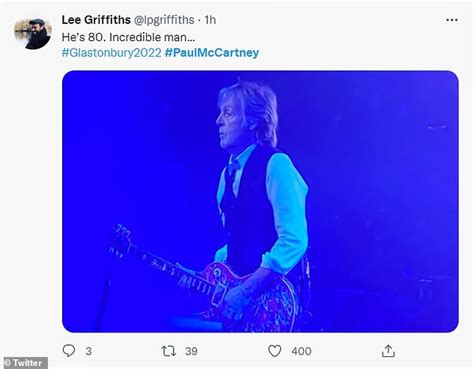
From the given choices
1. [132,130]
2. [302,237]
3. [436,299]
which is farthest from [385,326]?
[132,130]

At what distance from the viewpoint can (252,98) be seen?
1.99 meters

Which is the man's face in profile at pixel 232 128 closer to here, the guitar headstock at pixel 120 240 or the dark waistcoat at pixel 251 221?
the dark waistcoat at pixel 251 221

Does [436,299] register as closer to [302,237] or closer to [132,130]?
[302,237]

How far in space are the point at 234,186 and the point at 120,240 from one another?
0.38 m

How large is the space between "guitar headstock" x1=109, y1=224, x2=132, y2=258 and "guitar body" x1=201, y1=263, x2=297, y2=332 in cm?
25

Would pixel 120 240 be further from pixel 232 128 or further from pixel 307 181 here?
pixel 307 181

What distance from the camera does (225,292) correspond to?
78.2 inches
